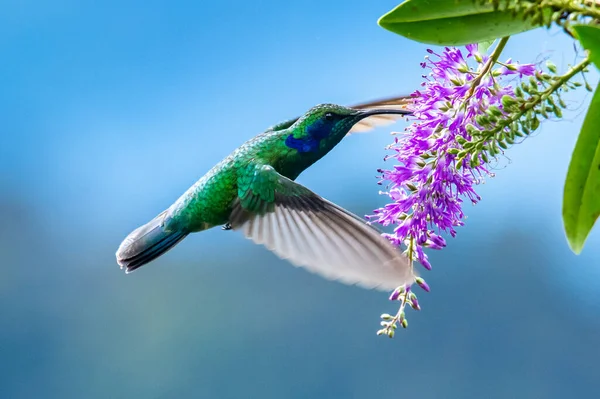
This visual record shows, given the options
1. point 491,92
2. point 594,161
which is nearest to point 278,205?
point 491,92

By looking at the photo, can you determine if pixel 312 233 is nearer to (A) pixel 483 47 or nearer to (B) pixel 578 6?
(A) pixel 483 47

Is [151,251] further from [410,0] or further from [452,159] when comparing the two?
[410,0]

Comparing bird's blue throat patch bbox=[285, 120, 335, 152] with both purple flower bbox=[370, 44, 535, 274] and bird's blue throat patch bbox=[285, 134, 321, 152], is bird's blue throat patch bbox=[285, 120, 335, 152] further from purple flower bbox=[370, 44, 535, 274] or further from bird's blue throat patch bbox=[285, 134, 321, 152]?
purple flower bbox=[370, 44, 535, 274]

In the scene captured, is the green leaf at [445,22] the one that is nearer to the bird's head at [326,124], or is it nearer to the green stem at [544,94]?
the green stem at [544,94]

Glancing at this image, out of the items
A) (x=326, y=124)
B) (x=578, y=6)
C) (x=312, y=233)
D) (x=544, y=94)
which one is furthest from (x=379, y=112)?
(x=578, y=6)

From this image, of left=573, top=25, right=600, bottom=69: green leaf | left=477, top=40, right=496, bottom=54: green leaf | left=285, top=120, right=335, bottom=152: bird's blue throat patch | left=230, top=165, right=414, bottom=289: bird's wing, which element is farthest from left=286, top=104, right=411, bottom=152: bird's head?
left=573, top=25, right=600, bottom=69: green leaf

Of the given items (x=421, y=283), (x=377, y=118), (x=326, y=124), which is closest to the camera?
(x=421, y=283)
